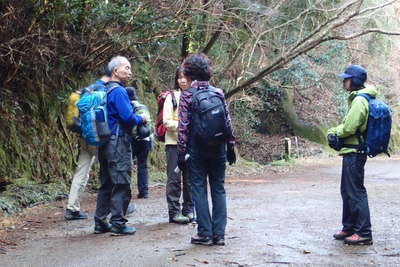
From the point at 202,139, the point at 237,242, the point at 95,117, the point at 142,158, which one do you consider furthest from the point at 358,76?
the point at 142,158

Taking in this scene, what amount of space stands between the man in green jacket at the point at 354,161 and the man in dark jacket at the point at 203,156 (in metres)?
1.24

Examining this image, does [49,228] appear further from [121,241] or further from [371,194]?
[371,194]

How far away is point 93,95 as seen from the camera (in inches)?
257

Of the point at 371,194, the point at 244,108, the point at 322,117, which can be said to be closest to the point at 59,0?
the point at 371,194

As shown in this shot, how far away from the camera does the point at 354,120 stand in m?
5.93

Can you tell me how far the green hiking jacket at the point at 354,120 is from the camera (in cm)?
593

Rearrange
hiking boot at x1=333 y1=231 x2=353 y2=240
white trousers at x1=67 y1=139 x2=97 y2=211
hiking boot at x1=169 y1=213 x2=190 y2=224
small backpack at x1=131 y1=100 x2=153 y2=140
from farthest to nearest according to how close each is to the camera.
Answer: white trousers at x1=67 y1=139 x2=97 y2=211, hiking boot at x1=169 y1=213 x2=190 y2=224, small backpack at x1=131 y1=100 x2=153 y2=140, hiking boot at x1=333 y1=231 x2=353 y2=240

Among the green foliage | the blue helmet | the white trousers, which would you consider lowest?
the green foliage

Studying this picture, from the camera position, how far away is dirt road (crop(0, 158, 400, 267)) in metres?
5.35

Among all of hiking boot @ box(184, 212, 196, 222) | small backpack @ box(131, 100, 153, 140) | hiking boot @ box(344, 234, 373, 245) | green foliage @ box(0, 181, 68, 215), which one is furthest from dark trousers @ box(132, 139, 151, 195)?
hiking boot @ box(344, 234, 373, 245)

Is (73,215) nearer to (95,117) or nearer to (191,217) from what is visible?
(191,217)

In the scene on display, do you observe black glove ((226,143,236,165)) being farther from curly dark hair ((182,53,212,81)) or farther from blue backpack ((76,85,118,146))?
blue backpack ((76,85,118,146))

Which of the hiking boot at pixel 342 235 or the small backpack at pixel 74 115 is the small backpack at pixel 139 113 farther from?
the hiking boot at pixel 342 235

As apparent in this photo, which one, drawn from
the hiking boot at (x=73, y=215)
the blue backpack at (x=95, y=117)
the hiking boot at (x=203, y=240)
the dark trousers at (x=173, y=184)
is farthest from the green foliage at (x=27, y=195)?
the hiking boot at (x=203, y=240)
